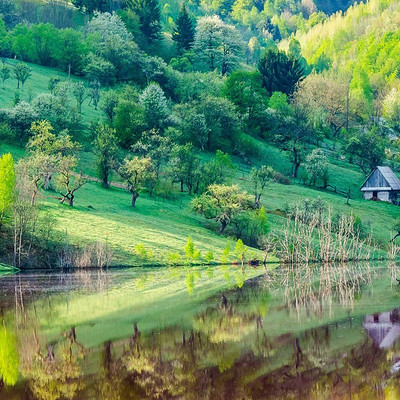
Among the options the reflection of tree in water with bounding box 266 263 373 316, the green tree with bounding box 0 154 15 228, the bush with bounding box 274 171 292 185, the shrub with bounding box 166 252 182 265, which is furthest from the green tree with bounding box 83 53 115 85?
→ the reflection of tree in water with bounding box 266 263 373 316

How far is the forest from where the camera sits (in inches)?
2598

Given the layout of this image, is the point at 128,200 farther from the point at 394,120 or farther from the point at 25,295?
the point at 394,120

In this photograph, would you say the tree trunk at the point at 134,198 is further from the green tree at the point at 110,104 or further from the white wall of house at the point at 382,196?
the white wall of house at the point at 382,196

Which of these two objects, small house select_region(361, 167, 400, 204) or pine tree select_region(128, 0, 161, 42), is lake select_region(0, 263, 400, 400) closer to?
small house select_region(361, 167, 400, 204)

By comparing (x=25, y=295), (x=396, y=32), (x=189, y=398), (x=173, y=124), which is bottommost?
(x=25, y=295)

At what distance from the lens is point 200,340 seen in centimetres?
2728

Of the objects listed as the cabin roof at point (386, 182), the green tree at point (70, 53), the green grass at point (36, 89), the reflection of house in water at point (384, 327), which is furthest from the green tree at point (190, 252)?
the green tree at point (70, 53)

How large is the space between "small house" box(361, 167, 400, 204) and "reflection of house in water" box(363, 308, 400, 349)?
7233 cm

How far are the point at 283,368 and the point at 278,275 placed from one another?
3320cm

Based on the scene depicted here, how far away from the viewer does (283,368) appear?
22172 millimetres

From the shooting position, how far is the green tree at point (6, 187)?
61.2m

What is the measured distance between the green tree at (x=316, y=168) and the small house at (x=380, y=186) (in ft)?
20.0

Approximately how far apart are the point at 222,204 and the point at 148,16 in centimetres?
9241

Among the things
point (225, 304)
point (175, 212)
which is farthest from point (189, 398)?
point (175, 212)
